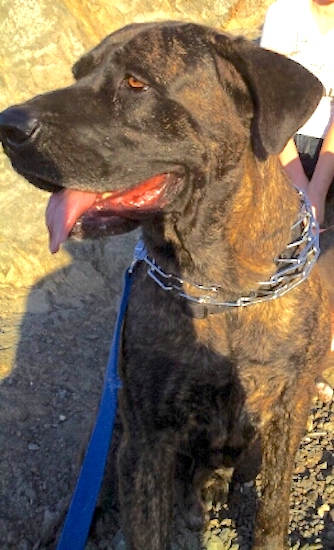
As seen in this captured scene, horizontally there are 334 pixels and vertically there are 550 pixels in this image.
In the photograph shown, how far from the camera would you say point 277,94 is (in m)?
1.98

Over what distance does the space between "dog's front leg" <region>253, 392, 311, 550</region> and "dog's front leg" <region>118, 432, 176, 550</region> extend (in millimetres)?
379

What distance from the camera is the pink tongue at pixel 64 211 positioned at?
2.00 m

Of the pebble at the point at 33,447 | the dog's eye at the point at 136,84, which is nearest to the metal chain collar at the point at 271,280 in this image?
the dog's eye at the point at 136,84

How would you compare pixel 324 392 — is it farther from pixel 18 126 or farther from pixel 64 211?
pixel 18 126

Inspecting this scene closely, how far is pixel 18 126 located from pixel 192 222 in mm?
659

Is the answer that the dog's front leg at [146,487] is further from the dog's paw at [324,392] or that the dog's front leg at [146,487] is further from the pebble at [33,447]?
the dog's paw at [324,392]

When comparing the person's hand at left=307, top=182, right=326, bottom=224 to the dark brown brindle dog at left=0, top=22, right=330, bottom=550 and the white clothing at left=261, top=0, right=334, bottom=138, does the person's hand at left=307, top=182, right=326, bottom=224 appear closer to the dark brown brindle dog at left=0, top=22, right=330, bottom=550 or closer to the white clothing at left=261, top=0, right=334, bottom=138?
the white clothing at left=261, top=0, right=334, bottom=138

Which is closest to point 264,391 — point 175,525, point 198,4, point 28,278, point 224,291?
point 224,291

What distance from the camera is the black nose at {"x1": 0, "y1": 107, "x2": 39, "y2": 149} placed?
6.23 ft

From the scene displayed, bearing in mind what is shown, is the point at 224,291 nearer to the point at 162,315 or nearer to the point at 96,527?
the point at 162,315

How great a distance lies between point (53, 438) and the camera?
3322 millimetres

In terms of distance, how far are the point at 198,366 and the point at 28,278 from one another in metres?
2.49

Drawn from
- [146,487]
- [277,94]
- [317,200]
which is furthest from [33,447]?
[277,94]

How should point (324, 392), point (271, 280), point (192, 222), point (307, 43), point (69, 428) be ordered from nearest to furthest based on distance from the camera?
point (192, 222) < point (271, 280) < point (69, 428) < point (324, 392) < point (307, 43)
